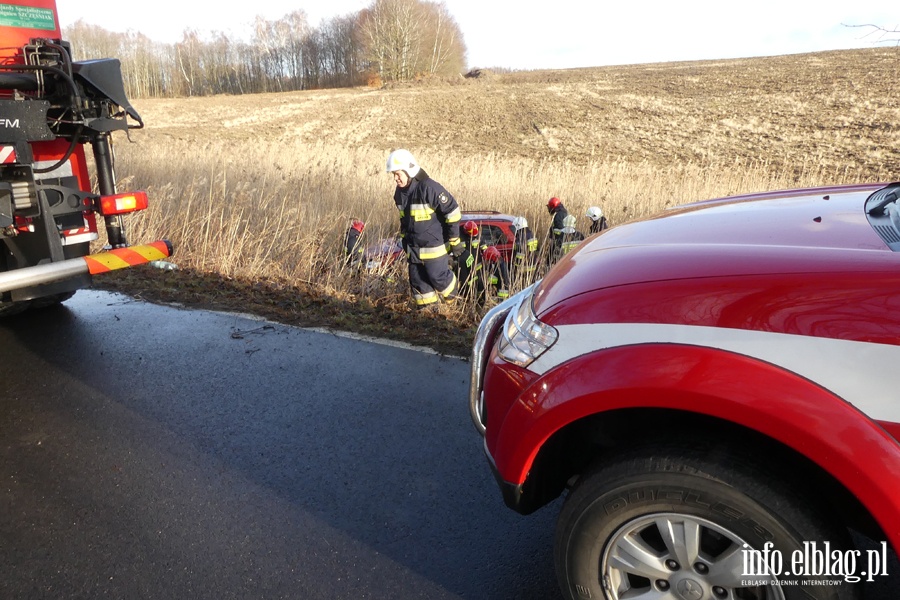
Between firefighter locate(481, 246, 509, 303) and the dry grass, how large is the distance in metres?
0.40

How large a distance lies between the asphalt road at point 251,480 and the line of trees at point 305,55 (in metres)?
67.6

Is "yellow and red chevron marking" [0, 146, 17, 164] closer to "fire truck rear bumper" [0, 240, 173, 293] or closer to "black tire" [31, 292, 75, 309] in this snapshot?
"fire truck rear bumper" [0, 240, 173, 293]

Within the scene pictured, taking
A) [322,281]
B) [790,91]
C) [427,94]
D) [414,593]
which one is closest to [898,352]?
[414,593]

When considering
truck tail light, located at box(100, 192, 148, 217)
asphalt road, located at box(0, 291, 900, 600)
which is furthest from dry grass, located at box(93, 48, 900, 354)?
truck tail light, located at box(100, 192, 148, 217)

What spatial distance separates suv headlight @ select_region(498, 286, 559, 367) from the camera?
2.10 metres

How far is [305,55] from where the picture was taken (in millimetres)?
89625

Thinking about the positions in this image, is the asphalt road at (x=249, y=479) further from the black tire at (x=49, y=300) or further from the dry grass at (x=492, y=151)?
the dry grass at (x=492, y=151)

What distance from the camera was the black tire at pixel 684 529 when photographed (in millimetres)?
1729

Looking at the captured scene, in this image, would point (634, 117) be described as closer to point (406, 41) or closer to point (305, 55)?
point (406, 41)

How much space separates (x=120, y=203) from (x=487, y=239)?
5.21 m

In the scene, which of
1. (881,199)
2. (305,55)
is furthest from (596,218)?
(305,55)

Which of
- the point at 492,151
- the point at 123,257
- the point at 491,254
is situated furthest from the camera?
the point at 492,151

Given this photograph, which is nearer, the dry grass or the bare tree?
the dry grass

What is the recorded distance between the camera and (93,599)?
8.05 ft
